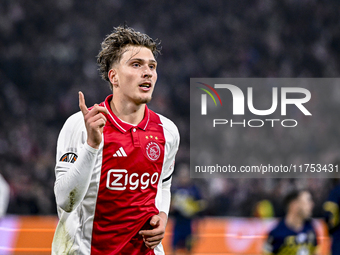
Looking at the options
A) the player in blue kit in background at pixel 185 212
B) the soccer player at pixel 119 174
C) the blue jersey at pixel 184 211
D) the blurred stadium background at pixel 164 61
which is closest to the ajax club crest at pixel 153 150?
the soccer player at pixel 119 174

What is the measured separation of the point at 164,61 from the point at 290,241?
11027mm

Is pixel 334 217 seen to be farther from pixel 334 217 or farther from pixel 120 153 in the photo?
pixel 120 153

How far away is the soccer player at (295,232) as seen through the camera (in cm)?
546

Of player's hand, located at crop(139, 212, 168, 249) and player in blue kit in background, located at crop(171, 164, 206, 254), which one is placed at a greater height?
player's hand, located at crop(139, 212, 168, 249)

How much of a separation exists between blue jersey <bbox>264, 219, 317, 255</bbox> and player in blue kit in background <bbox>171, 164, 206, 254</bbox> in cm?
361

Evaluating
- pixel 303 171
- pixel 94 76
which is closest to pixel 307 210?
pixel 303 171

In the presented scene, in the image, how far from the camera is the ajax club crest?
2.94 metres

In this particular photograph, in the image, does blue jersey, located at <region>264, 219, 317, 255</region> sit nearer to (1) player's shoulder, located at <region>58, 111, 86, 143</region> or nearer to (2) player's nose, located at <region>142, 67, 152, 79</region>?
(2) player's nose, located at <region>142, 67, 152, 79</region>

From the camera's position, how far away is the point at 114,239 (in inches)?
109

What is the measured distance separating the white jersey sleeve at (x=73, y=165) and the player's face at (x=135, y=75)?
371 mm

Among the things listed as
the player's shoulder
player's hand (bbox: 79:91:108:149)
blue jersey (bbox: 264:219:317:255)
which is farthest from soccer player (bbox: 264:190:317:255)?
player's hand (bbox: 79:91:108:149)

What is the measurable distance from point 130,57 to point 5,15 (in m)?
14.4

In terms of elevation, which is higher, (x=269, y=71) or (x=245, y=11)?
(x=245, y=11)

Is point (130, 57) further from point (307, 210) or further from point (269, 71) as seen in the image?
point (269, 71)
